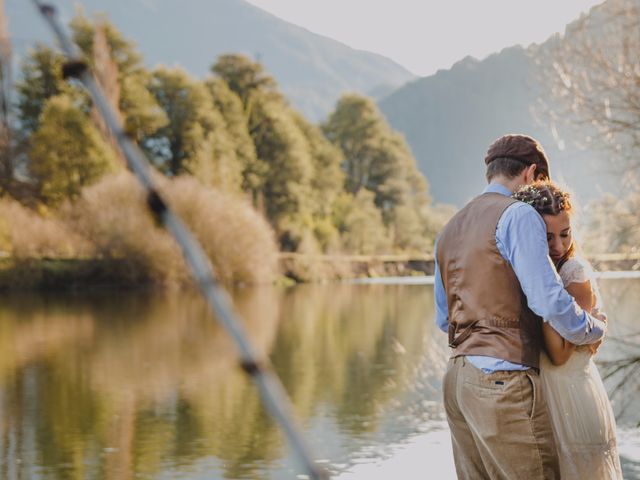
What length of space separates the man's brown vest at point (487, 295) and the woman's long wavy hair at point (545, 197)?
0.32 ft

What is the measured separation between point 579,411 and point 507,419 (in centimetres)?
32

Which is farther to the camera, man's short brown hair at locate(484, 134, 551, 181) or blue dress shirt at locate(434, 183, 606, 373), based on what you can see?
man's short brown hair at locate(484, 134, 551, 181)

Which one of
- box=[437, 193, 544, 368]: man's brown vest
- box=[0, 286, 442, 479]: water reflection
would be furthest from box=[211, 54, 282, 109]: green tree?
box=[437, 193, 544, 368]: man's brown vest

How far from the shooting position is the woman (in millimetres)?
3182

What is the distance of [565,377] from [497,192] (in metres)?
0.59

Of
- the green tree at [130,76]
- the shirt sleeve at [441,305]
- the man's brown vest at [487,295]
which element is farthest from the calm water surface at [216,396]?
the green tree at [130,76]

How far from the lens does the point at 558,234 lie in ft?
10.8

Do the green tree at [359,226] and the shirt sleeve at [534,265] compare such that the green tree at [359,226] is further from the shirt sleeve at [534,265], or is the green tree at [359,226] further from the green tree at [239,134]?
the shirt sleeve at [534,265]

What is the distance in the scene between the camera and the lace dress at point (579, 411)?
3203 millimetres

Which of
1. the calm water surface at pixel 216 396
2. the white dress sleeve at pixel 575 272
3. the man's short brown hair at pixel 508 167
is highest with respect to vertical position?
the man's short brown hair at pixel 508 167

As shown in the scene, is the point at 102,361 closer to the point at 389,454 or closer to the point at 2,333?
the point at 2,333

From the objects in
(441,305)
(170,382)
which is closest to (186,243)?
(441,305)

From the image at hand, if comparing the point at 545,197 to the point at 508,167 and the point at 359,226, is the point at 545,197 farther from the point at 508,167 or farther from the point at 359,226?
the point at 359,226

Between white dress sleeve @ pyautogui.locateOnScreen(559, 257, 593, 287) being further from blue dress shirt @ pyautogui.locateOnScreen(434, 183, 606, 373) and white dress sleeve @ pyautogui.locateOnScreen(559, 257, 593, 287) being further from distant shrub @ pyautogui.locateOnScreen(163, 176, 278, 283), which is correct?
distant shrub @ pyautogui.locateOnScreen(163, 176, 278, 283)
